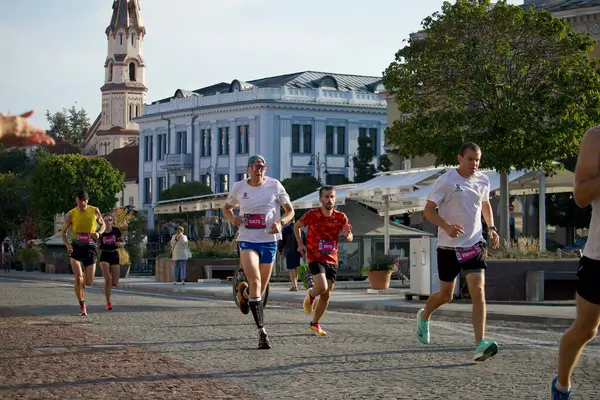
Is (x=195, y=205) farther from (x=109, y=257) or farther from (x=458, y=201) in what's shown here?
(x=458, y=201)

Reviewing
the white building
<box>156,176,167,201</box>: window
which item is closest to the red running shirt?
the white building

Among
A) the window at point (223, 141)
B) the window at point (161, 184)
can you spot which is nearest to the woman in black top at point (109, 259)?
the window at point (223, 141)

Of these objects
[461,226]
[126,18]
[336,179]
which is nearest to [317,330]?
[461,226]

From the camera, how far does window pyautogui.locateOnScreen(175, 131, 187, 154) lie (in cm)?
9531

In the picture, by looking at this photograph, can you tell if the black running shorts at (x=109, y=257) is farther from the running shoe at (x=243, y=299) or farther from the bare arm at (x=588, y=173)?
the bare arm at (x=588, y=173)

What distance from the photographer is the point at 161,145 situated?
9850cm

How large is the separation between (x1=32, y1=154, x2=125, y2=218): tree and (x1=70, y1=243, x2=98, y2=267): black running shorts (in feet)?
202

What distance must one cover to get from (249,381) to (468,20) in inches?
909

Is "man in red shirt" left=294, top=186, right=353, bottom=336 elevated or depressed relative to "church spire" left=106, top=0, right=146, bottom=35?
depressed

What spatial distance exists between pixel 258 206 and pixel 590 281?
6577mm

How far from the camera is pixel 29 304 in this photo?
2258 cm

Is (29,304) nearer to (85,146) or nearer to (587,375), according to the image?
(587,375)

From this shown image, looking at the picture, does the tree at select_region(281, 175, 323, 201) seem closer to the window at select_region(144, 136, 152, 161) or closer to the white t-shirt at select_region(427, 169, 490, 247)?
the window at select_region(144, 136, 152, 161)

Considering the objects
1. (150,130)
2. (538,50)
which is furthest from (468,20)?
(150,130)
